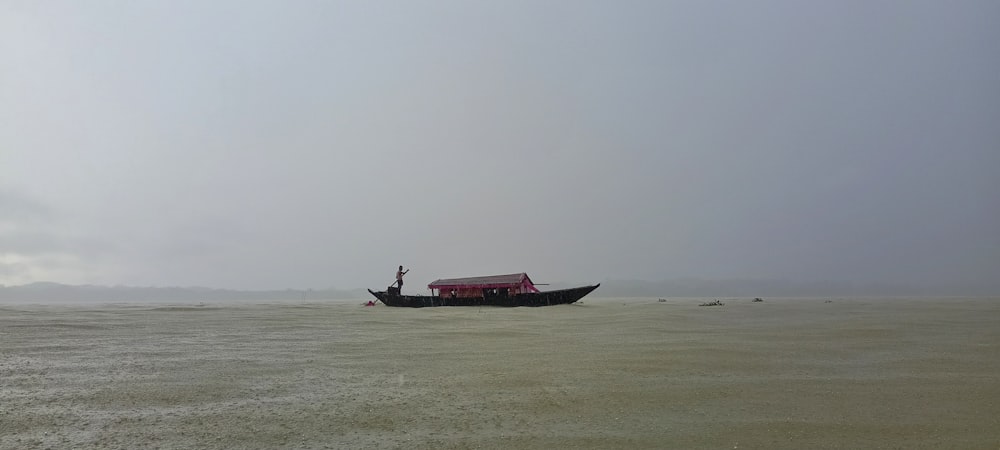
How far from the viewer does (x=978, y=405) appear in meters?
5.13

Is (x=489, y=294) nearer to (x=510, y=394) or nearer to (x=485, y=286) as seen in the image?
(x=485, y=286)

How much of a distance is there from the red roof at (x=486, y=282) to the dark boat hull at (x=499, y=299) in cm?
127

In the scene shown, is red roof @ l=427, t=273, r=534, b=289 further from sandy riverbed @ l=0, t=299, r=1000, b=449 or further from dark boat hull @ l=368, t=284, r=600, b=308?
sandy riverbed @ l=0, t=299, r=1000, b=449

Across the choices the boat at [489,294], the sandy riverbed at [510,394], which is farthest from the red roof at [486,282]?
the sandy riverbed at [510,394]

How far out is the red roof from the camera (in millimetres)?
34656

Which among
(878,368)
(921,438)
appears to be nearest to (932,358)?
(878,368)

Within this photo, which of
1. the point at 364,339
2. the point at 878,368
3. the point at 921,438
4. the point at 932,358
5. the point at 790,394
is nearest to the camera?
the point at 921,438

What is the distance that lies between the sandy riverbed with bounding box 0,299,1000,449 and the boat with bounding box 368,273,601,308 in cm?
2190

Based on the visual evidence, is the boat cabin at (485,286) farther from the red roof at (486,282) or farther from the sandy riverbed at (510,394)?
the sandy riverbed at (510,394)

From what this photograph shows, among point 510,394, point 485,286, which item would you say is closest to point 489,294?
point 485,286

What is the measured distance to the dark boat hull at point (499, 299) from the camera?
106 feet

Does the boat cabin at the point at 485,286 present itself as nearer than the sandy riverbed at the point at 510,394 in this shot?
No

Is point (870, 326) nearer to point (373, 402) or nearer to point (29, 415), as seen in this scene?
point (373, 402)

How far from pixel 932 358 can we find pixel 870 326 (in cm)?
623
